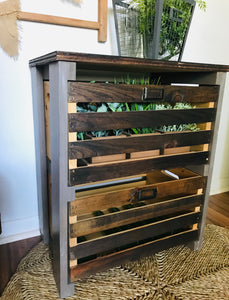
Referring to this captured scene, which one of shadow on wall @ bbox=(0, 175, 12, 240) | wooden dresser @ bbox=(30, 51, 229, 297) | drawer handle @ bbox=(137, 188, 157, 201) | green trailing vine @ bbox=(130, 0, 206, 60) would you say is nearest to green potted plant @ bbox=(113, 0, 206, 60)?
green trailing vine @ bbox=(130, 0, 206, 60)

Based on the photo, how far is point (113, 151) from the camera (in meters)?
0.89

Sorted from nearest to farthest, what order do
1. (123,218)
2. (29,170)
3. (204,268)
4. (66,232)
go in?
(66,232), (123,218), (204,268), (29,170)

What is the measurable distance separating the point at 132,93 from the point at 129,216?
489mm

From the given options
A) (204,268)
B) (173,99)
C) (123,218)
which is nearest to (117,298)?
(123,218)

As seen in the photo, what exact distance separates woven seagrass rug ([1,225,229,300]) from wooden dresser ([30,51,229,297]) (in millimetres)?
76

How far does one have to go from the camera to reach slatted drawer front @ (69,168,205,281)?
0.92 meters

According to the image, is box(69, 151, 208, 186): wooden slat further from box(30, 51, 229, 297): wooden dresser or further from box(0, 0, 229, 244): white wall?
box(0, 0, 229, 244): white wall

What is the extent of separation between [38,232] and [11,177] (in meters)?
0.35

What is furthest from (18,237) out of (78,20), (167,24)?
(167,24)

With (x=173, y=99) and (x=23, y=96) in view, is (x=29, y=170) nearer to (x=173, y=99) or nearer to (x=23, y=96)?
(x=23, y=96)

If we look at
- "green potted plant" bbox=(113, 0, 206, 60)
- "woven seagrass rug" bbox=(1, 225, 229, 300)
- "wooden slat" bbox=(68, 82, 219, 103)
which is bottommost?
"woven seagrass rug" bbox=(1, 225, 229, 300)

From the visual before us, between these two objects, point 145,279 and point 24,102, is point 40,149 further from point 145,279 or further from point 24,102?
point 145,279

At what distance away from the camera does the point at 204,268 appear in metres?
1.13

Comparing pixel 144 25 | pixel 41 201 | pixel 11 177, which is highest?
pixel 144 25
